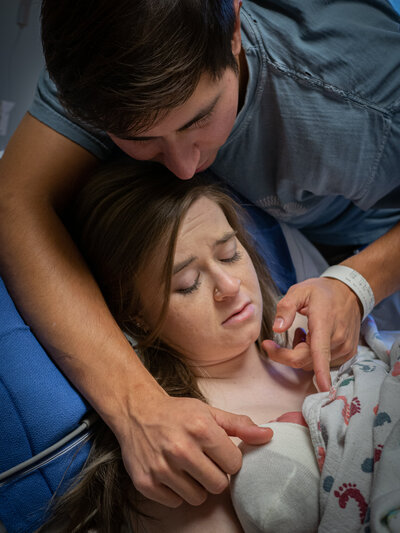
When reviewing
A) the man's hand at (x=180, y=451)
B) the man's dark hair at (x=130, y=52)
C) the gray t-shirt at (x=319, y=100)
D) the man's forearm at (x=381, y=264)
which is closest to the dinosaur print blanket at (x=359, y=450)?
the man's hand at (x=180, y=451)

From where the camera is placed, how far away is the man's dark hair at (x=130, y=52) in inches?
29.7

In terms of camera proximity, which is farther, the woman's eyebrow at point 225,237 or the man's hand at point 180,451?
the woman's eyebrow at point 225,237

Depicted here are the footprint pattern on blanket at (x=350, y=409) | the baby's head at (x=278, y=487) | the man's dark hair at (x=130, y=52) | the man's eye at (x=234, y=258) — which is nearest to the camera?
the man's dark hair at (x=130, y=52)

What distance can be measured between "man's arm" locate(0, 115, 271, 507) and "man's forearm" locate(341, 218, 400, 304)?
1.68 ft

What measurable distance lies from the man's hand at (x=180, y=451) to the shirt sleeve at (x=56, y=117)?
611 millimetres

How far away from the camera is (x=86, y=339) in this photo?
3.41 ft

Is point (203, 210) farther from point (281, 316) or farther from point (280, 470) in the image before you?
point (280, 470)

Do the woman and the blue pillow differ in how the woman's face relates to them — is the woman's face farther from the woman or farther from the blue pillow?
the blue pillow

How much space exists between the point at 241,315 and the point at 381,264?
40 cm

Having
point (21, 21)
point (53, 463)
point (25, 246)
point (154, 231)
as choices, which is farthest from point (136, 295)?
point (21, 21)

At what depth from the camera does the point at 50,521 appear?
1005mm

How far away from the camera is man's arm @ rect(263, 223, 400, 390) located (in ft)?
3.49

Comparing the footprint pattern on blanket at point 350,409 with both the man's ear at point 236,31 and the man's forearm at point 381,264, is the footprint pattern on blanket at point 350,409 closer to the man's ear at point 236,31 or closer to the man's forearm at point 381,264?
the man's forearm at point 381,264

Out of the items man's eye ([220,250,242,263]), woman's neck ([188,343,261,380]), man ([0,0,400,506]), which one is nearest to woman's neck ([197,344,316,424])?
woman's neck ([188,343,261,380])
